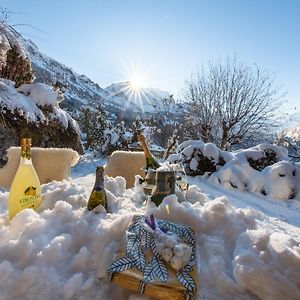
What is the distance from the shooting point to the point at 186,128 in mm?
12312

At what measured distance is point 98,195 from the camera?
1076 millimetres

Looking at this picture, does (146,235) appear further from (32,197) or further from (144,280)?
(32,197)

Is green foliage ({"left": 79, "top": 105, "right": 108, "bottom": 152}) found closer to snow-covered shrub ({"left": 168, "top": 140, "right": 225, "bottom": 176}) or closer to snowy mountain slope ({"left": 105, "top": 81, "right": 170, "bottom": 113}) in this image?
snow-covered shrub ({"left": 168, "top": 140, "right": 225, "bottom": 176})

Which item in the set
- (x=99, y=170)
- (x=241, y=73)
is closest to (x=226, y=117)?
(x=241, y=73)

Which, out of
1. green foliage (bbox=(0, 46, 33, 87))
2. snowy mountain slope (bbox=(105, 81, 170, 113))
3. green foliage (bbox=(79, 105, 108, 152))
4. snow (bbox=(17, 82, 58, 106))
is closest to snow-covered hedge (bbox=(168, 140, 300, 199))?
snow (bbox=(17, 82, 58, 106))

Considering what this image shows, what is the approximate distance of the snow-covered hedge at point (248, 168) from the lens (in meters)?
3.07

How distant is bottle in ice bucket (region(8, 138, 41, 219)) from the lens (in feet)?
3.45

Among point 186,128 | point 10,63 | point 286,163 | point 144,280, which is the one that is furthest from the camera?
point 186,128

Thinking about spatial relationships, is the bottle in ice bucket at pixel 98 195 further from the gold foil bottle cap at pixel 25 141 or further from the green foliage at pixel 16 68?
the green foliage at pixel 16 68

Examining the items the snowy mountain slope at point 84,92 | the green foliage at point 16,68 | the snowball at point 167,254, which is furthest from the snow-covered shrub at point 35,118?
the snowy mountain slope at point 84,92

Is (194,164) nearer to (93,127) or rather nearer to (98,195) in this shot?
(98,195)

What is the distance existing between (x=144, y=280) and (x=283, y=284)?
35 cm

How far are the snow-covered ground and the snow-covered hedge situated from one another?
7.83 ft

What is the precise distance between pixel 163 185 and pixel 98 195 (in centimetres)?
32
